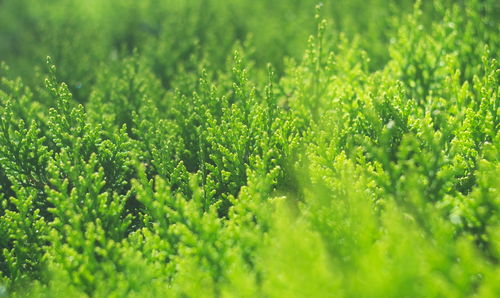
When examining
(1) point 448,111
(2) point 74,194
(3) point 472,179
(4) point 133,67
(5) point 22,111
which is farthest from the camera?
(4) point 133,67

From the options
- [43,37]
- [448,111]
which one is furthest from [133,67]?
[448,111]

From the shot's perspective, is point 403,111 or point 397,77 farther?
point 397,77

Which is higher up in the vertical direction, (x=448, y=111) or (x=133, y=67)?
(x=133, y=67)

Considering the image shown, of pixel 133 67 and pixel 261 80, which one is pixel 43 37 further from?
pixel 261 80

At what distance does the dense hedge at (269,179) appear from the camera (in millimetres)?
2395

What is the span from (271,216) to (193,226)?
0.46m

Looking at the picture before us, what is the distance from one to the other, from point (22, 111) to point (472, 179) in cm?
358

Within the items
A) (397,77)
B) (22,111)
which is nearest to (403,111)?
(397,77)

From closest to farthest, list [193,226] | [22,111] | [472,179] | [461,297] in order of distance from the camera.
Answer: [461,297] < [193,226] < [472,179] < [22,111]

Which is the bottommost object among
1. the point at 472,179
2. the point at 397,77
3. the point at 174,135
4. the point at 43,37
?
the point at 472,179

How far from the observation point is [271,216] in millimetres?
2721

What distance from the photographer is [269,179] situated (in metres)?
2.95

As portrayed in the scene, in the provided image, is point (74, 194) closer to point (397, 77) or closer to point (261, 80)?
point (261, 80)

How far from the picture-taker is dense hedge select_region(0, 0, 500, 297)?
2.39 meters
